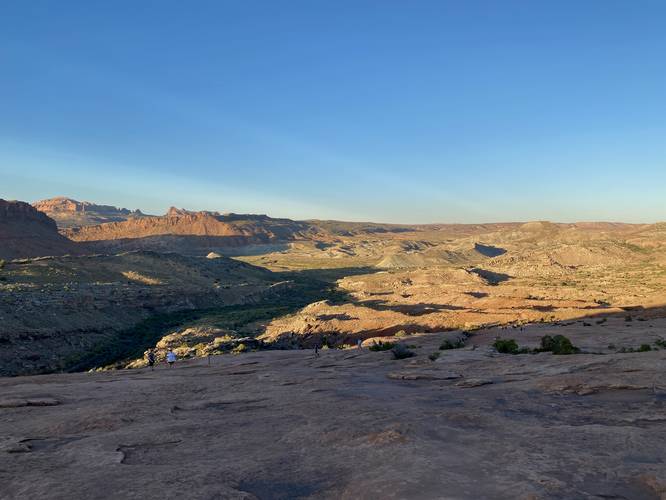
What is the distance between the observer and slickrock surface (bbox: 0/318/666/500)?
25.4 feet

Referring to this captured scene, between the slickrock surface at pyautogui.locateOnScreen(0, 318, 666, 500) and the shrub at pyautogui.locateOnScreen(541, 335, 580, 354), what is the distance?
10.6 ft

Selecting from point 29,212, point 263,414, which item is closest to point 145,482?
point 263,414

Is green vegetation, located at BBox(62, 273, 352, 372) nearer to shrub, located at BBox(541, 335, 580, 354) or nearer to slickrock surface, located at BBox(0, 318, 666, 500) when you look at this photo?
slickrock surface, located at BBox(0, 318, 666, 500)

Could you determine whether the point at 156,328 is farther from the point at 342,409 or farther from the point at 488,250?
the point at 488,250

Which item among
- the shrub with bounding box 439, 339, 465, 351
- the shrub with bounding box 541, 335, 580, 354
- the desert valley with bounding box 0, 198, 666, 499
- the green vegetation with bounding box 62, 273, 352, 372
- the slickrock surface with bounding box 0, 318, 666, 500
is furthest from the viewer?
the green vegetation with bounding box 62, 273, 352, 372

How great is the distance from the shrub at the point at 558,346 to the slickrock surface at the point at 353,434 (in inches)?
127

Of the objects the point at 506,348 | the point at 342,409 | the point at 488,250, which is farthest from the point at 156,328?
the point at 488,250

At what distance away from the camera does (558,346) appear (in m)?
23.6

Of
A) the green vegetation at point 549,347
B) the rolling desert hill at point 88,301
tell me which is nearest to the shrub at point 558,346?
the green vegetation at point 549,347

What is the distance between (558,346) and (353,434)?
16813 mm

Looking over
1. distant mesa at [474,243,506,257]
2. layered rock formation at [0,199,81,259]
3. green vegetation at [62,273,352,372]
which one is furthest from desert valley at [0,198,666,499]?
distant mesa at [474,243,506,257]

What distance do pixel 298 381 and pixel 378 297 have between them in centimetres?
5010

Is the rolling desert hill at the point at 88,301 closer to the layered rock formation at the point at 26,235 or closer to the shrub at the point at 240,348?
the shrub at the point at 240,348

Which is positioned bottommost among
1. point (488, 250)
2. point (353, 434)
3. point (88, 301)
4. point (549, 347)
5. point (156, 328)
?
point (156, 328)
